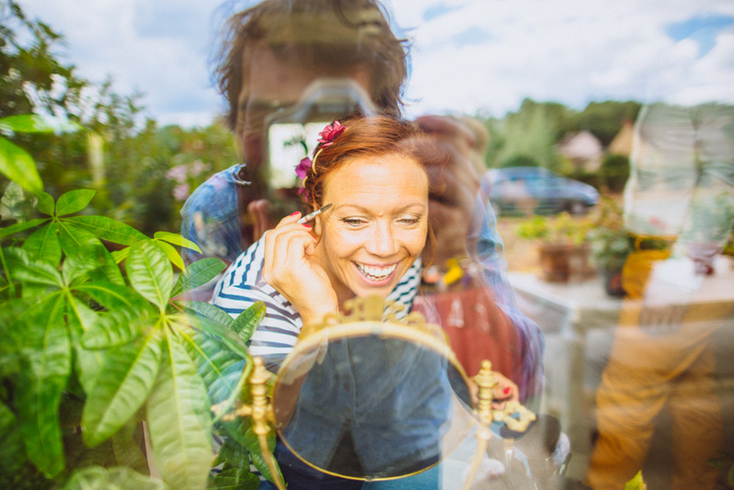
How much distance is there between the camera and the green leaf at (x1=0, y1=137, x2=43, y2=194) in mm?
520

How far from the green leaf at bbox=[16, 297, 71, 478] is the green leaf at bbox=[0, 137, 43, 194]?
0.62ft

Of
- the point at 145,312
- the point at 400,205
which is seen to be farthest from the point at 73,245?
the point at 400,205

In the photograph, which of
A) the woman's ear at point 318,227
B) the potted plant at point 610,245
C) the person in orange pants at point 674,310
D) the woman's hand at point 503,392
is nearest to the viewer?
the woman's ear at point 318,227

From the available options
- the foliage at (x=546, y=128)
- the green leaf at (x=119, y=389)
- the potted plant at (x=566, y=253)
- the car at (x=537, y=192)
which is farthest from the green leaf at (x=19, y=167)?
the car at (x=537, y=192)

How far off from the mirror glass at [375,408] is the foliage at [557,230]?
2667 mm

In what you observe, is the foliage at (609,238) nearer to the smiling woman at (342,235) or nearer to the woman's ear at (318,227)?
the smiling woman at (342,235)

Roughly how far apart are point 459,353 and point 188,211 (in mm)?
1221

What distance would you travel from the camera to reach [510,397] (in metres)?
0.95

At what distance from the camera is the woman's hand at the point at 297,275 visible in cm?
74

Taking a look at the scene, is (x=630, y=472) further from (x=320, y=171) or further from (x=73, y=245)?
(x=73, y=245)

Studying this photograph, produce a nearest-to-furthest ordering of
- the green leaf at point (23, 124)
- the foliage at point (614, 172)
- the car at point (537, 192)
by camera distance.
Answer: the green leaf at point (23, 124)
the foliage at point (614, 172)
the car at point (537, 192)

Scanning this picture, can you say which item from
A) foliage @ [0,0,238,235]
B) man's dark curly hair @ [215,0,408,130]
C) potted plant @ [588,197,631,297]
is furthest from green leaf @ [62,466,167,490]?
potted plant @ [588,197,631,297]

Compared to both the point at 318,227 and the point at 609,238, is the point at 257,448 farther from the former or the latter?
the point at 609,238

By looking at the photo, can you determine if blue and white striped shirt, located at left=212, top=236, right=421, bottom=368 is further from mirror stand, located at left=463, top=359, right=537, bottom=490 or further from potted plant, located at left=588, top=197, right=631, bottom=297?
potted plant, located at left=588, top=197, right=631, bottom=297
